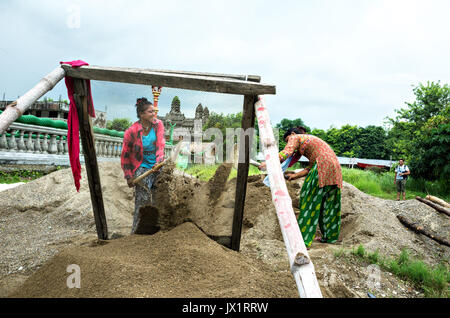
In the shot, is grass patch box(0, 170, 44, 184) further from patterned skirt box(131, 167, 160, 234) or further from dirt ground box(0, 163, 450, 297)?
patterned skirt box(131, 167, 160, 234)

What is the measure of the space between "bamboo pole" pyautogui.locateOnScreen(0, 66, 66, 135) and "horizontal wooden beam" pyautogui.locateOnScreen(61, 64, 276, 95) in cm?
16

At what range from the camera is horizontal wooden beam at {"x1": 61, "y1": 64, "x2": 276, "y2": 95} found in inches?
93.8

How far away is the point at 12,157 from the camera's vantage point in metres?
7.22

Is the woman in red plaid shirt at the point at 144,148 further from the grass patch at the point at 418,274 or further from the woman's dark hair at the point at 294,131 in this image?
the grass patch at the point at 418,274

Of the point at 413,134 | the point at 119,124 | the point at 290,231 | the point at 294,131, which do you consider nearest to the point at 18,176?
the point at 119,124

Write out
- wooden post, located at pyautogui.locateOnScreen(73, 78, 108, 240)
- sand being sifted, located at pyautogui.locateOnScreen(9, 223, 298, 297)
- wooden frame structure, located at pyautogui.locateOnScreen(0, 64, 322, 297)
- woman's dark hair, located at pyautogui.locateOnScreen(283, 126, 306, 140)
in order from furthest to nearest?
woman's dark hair, located at pyautogui.locateOnScreen(283, 126, 306, 140), wooden post, located at pyautogui.locateOnScreen(73, 78, 108, 240), sand being sifted, located at pyautogui.locateOnScreen(9, 223, 298, 297), wooden frame structure, located at pyautogui.locateOnScreen(0, 64, 322, 297)

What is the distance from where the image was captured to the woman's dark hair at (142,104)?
292 centimetres

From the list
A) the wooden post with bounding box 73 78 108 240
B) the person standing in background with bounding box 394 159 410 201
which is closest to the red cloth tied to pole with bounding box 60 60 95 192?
the wooden post with bounding box 73 78 108 240

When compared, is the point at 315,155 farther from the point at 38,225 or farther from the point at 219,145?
the point at 38,225

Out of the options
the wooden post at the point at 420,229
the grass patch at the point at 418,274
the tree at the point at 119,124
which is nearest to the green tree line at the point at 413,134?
the tree at the point at 119,124

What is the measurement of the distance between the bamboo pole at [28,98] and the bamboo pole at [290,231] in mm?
1786

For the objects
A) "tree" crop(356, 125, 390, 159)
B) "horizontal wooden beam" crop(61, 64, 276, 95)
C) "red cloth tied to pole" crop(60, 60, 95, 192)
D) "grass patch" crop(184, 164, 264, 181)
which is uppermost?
"horizontal wooden beam" crop(61, 64, 276, 95)

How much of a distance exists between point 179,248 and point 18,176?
7.16m
